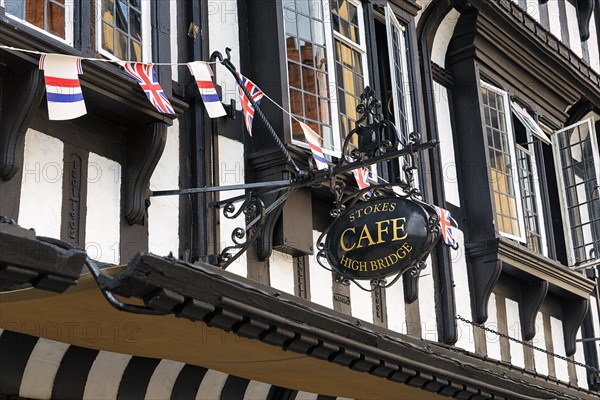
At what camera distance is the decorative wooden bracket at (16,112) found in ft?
24.4

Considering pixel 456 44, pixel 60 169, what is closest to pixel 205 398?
pixel 60 169

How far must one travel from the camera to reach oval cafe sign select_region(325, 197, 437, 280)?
8508 mm

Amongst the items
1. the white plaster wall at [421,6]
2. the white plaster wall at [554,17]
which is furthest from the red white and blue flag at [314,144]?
the white plaster wall at [554,17]

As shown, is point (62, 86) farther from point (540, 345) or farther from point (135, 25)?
point (540, 345)

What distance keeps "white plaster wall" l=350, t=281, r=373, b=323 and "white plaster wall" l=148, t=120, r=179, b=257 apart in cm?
246

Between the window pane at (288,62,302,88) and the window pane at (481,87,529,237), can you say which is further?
the window pane at (481,87,529,237)

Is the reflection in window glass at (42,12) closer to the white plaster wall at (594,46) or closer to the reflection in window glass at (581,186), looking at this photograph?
the reflection in window glass at (581,186)

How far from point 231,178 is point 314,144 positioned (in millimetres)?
818

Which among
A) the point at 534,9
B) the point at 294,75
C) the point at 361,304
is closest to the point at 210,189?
the point at 294,75

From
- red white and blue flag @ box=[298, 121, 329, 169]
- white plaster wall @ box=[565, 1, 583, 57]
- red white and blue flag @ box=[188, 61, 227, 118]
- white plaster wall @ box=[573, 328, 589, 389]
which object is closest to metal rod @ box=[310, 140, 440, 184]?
red white and blue flag @ box=[298, 121, 329, 169]

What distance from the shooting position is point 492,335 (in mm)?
13156

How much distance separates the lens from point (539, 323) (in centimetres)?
1452

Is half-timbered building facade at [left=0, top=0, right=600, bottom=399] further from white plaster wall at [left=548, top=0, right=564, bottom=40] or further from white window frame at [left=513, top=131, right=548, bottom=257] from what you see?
white plaster wall at [left=548, top=0, right=564, bottom=40]

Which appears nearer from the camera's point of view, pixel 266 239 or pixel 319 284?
pixel 266 239
